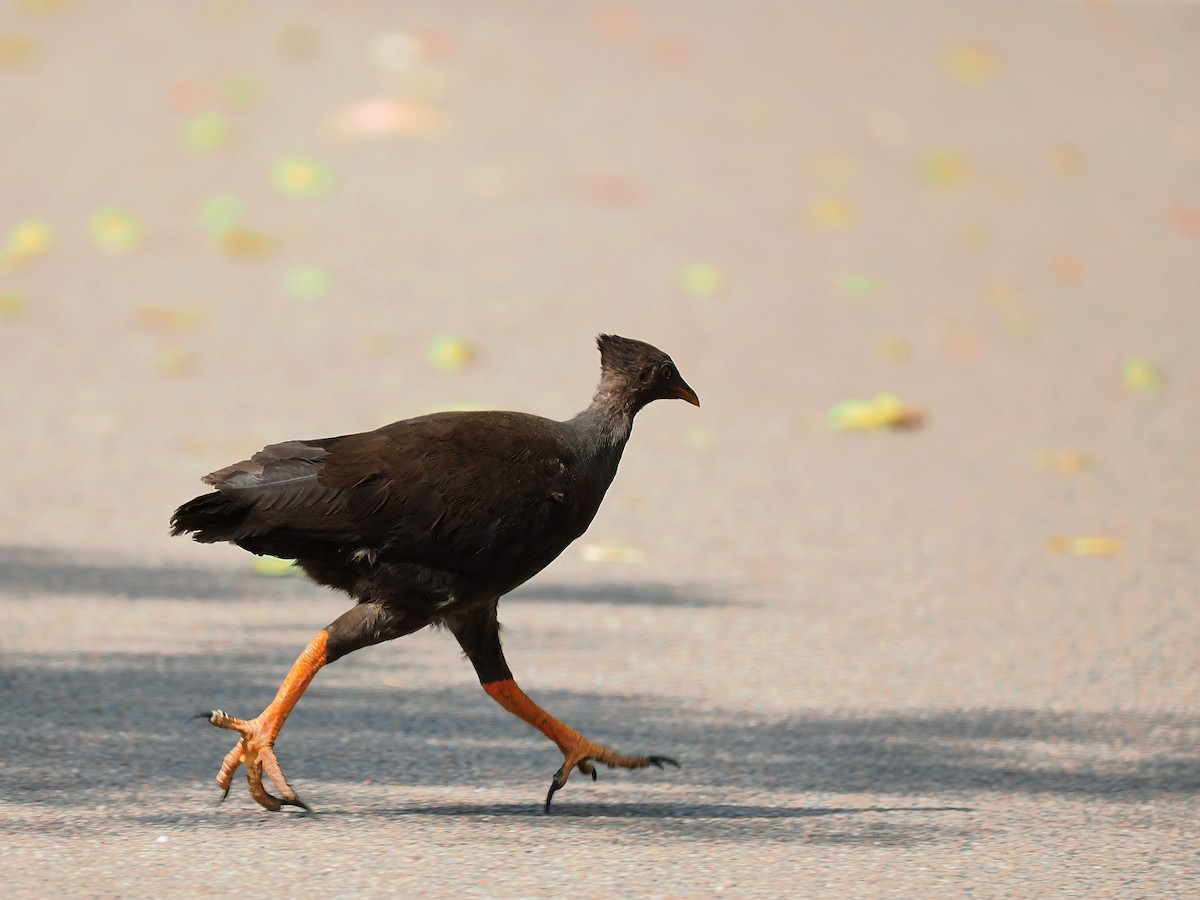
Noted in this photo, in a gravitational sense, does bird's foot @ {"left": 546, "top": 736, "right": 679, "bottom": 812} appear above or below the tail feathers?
below

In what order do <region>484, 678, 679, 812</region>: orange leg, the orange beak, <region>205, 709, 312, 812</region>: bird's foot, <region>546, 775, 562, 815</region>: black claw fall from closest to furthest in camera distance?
<region>205, 709, 312, 812</region>: bird's foot → <region>546, 775, 562, 815</region>: black claw → <region>484, 678, 679, 812</region>: orange leg → the orange beak

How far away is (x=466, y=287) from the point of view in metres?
12.2

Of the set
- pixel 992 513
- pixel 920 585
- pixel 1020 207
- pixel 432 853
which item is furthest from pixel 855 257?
pixel 432 853

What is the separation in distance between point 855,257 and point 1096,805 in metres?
8.33

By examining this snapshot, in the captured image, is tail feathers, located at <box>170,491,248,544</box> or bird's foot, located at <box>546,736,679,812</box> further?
bird's foot, located at <box>546,736,679,812</box>

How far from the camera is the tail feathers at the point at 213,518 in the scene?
4574 millimetres

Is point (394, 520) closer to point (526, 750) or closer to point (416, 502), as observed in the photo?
point (416, 502)

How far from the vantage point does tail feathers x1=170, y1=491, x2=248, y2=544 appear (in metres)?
4.57

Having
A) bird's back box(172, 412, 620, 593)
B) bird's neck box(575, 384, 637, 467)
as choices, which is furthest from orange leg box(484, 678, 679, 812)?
bird's neck box(575, 384, 637, 467)

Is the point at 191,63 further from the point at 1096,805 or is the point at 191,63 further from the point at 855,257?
the point at 1096,805

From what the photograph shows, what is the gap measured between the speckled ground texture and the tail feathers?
28.3 inches

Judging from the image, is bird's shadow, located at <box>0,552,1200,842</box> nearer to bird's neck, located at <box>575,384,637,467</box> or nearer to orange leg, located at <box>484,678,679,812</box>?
orange leg, located at <box>484,678,679,812</box>

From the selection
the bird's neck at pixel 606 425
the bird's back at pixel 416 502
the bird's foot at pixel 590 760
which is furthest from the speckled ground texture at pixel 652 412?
the bird's neck at pixel 606 425

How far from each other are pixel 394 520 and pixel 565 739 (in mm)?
797
